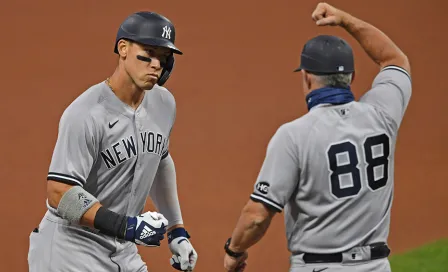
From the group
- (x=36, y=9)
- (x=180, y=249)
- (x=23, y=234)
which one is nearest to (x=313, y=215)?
(x=180, y=249)

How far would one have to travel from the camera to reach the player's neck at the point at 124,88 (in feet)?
12.6

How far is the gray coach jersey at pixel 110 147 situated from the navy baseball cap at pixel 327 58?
909 millimetres

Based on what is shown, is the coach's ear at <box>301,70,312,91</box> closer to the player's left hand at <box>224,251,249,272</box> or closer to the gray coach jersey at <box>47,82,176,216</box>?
the player's left hand at <box>224,251,249,272</box>

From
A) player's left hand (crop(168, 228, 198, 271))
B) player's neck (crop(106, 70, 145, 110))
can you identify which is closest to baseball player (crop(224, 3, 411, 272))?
player's left hand (crop(168, 228, 198, 271))

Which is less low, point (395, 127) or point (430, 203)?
point (395, 127)

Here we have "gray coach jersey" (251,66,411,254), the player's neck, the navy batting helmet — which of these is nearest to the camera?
"gray coach jersey" (251,66,411,254)

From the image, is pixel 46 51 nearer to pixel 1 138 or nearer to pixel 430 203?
pixel 1 138

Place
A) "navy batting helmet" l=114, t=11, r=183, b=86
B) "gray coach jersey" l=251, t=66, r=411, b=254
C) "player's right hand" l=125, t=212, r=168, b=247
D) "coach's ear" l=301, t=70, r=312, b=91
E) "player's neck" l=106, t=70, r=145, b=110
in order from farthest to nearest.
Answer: "player's neck" l=106, t=70, r=145, b=110 → "navy batting helmet" l=114, t=11, r=183, b=86 → "player's right hand" l=125, t=212, r=168, b=247 → "coach's ear" l=301, t=70, r=312, b=91 → "gray coach jersey" l=251, t=66, r=411, b=254

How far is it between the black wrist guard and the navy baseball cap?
1035mm

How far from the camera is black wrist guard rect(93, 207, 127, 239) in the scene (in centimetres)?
355

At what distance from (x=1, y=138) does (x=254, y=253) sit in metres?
2.38

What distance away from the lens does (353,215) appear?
3.29m

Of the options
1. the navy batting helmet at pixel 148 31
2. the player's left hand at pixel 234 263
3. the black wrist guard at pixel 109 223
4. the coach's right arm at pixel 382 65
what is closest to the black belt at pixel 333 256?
the player's left hand at pixel 234 263

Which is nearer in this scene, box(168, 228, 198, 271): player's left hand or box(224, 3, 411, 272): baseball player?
box(224, 3, 411, 272): baseball player
